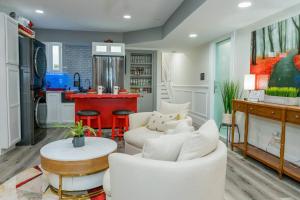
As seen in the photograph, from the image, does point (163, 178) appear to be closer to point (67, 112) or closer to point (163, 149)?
point (163, 149)

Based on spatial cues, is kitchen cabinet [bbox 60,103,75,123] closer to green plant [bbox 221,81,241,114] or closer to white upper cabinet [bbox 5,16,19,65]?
white upper cabinet [bbox 5,16,19,65]

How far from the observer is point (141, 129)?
3211 millimetres

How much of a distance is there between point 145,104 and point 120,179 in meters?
6.32

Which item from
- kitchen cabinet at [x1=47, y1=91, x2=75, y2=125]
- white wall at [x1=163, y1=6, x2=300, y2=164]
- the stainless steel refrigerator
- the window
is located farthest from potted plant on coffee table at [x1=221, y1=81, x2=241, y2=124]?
the window

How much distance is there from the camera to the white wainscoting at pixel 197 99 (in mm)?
5992

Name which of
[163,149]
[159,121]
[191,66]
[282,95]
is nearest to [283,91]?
[282,95]

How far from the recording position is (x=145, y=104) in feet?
25.3

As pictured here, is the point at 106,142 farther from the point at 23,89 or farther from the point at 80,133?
the point at 23,89

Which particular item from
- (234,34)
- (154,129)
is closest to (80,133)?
(154,129)

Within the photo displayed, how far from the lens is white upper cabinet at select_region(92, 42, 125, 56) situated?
584cm

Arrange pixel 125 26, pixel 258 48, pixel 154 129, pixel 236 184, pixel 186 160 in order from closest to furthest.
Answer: pixel 186 160
pixel 236 184
pixel 154 129
pixel 258 48
pixel 125 26

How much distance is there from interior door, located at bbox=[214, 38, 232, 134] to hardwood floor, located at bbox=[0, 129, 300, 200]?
1.79 m

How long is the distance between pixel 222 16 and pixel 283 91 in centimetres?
147

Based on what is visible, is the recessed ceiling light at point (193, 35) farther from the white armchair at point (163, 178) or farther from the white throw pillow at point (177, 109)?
the white armchair at point (163, 178)
